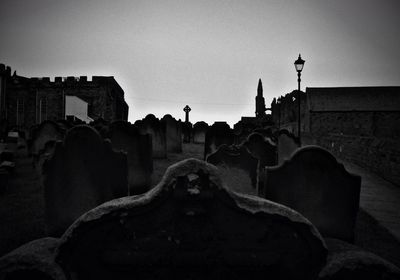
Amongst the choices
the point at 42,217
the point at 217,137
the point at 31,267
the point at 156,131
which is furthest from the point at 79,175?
the point at 156,131

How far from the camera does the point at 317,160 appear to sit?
102 inches

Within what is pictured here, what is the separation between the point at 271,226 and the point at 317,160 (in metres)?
1.47

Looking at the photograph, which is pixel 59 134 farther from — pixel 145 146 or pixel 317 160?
pixel 317 160

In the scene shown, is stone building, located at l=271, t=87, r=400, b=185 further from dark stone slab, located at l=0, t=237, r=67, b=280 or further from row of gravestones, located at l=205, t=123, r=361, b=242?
dark stone slab, located at l=0, t=237, r=67, b=280

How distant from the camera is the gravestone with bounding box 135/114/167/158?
830 centimetres

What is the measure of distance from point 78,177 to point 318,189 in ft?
9.36

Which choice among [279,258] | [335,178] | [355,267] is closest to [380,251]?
[335,178]

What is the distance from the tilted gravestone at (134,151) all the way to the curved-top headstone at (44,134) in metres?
3.69

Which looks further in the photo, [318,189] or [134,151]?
[134,151]

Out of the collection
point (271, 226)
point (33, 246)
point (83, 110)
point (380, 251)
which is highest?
point (83, 110)

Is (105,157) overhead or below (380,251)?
overhead

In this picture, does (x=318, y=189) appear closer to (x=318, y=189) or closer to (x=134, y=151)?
(x=318, y=189)

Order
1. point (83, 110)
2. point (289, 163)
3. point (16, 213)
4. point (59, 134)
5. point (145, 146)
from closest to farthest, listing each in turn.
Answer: point (289, 163) < point (16, 213) < point (145, 146) < point (59, 134) < point (83, 110)

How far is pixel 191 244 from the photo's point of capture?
1.42 meters
